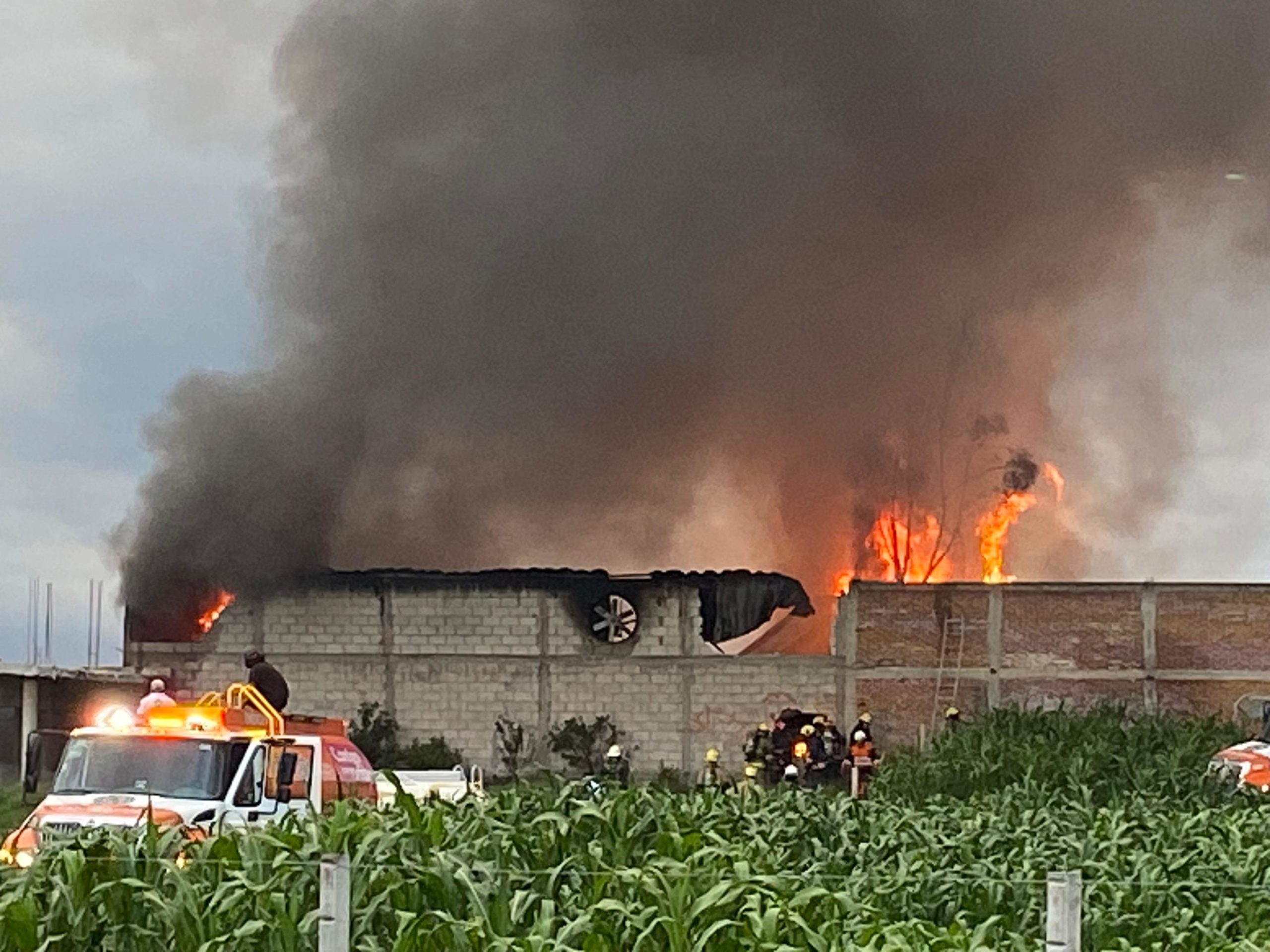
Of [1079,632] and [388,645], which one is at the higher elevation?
[1079,632]

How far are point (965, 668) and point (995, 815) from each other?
1747 cm

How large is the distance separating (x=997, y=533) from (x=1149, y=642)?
520cm

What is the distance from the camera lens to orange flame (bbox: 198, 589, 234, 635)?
3252cm

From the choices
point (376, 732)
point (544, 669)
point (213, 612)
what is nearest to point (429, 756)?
point (376, 732)

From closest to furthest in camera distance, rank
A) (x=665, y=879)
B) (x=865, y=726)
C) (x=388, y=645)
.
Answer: (x=665, y=879) → (x=865, y=726) → (x=388, y=645)

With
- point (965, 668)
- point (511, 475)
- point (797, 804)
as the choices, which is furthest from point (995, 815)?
point (511, 475)

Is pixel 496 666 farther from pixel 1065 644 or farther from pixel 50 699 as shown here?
pixel 1065 644

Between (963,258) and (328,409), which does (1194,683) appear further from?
(328,409)

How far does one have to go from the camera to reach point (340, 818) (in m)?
8.60

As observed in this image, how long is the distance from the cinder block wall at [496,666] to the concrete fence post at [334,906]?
2420 centimetres

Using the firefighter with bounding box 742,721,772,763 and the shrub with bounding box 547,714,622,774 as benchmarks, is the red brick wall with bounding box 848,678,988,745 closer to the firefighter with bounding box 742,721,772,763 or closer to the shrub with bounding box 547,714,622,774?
the firefighter with bounding box 742,721,772,763

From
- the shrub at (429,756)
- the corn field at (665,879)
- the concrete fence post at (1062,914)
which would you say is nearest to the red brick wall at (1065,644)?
the shrub at (429,756)

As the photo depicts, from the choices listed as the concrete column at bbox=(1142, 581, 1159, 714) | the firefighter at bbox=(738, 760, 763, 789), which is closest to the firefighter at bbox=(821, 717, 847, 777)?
the firefighter at bbox=(738, 760, 763, 789)

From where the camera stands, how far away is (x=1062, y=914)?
6.70 meters
